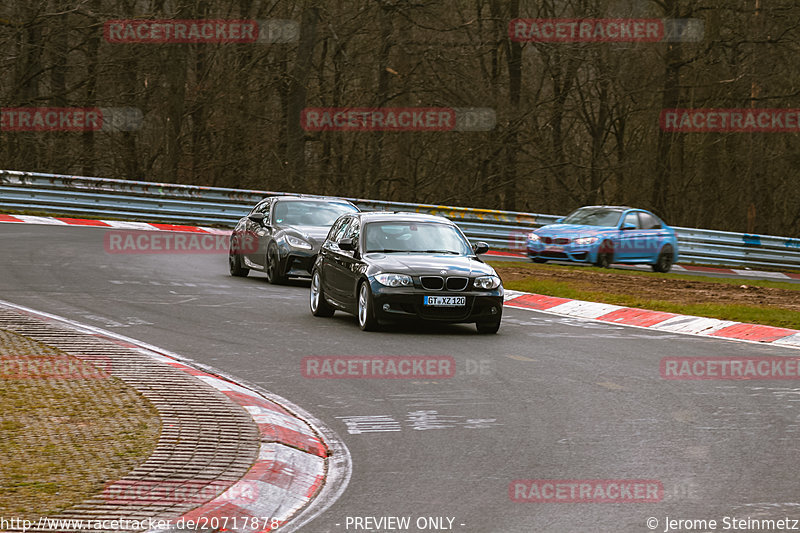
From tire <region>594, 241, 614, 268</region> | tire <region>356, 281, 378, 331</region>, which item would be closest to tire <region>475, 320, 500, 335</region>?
tire <region>356, 281, 378, 331</region>

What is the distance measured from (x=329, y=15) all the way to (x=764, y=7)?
1491 cm

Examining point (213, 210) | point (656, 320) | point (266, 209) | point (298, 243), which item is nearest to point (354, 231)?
point (298, 243)

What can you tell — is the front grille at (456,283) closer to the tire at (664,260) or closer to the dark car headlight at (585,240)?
the dark car headlight at (585,240)

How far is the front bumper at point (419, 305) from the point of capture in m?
13.5

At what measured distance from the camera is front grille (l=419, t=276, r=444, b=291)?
1358 cm

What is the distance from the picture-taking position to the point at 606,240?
26.4 m

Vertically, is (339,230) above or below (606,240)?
above

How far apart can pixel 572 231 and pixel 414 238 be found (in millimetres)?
12192

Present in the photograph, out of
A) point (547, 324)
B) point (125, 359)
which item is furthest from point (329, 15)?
point (125, 359)

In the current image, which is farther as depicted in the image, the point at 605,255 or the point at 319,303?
the point at 605,255

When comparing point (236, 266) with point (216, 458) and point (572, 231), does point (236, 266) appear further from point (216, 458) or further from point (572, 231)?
point (216, 458)

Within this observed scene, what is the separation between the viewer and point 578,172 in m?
44.8

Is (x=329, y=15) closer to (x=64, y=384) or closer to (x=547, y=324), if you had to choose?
(x=547, y=324)

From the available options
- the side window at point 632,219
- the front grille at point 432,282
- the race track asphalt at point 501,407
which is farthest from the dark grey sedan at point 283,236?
the side window at point 632,219
